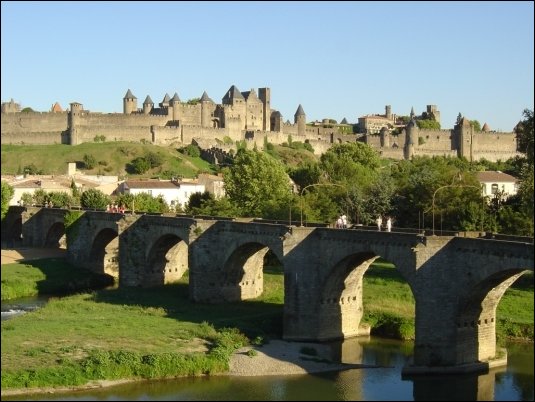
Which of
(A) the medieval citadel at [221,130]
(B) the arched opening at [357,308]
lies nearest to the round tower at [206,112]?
(A) the medieval citadel at [221,130]

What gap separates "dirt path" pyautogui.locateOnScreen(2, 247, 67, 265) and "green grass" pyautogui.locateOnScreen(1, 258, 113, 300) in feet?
4.23

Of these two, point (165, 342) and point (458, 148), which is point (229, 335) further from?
point (458, 148)

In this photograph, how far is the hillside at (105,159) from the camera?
9546cm

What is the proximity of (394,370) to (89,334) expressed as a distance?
429 inches

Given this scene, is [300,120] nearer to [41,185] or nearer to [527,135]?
[41,185]

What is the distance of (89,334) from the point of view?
3025 centimetres

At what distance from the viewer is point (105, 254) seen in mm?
49969

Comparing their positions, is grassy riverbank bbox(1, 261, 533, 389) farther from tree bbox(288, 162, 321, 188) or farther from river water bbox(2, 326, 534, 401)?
tree bbox(288, 162, 321, 188)

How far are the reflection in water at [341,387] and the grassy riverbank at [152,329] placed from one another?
36.5 inches

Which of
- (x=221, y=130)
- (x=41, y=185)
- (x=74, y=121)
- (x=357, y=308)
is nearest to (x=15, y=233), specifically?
(x=41, y=185)

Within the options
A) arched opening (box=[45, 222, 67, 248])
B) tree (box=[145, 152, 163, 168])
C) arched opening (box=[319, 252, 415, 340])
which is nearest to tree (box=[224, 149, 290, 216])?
arched opening (box=[45, 222, 67, 248])

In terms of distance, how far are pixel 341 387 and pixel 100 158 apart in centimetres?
7696

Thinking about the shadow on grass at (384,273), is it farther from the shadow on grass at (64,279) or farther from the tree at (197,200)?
the tree at (197,200)

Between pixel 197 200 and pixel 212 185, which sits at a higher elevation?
pixel 212 185
